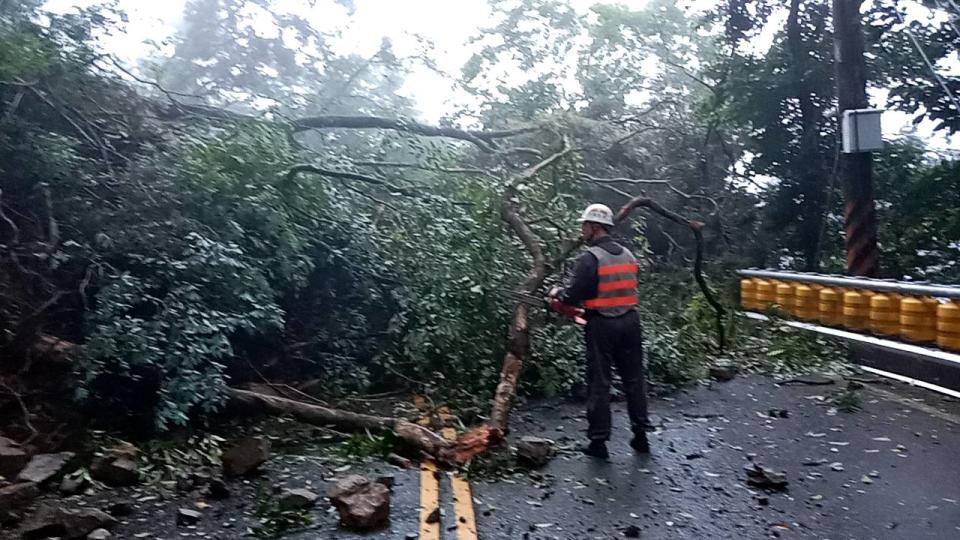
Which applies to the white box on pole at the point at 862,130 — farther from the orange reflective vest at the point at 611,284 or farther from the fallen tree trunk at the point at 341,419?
the fallen tree trunk at the point at 341,419

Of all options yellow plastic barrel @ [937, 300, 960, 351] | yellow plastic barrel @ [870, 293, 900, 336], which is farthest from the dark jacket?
yellow plastic barrel @ [870, 293, 900, 336]

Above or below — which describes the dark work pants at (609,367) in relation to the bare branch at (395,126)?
below

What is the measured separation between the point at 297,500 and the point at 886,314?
7.27m

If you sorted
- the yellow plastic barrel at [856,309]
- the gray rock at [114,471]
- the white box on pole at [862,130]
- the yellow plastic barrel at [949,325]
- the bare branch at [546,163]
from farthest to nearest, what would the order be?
the white box on pole at [862,130] → the yellow plastic barrel at [856,309] → the bare branch at [546,163] → the yellow plastic barrel at [949,325] → the gray rock at [114,471]

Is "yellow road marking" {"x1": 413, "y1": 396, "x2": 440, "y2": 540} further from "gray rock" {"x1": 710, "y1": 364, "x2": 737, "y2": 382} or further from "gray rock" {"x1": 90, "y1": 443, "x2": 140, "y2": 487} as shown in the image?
"gray rock" {"x1": 710, "y1": 364, "x2": 737, "y2": 382}

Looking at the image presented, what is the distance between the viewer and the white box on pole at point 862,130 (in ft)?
38.3

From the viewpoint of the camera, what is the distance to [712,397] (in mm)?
9062

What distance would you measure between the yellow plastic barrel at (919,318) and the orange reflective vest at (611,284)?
404 centimetres

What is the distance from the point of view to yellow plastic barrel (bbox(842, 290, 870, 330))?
10648 millimetres

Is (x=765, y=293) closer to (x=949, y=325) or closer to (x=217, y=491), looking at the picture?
(x=949, y=325)

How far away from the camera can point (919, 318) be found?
9.28 meters

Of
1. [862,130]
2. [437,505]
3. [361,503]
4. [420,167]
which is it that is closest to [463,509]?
[437,505]

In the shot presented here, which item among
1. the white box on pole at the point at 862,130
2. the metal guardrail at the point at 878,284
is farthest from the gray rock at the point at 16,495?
the white box on pole at the point at 862,130

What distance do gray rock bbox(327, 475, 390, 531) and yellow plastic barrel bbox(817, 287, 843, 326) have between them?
300 inches
